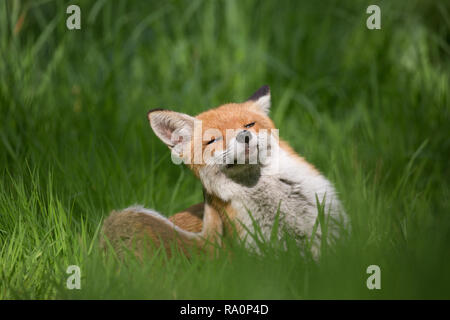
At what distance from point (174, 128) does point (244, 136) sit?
56 centimetres

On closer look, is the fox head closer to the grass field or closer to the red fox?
the red fox

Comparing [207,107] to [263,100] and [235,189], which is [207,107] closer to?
[263,100]

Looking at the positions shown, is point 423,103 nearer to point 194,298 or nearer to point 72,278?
point 194,298

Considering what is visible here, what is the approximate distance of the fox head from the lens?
3285mm

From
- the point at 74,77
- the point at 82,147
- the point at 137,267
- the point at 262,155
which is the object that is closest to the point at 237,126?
the point at 262,155

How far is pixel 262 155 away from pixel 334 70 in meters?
3.29

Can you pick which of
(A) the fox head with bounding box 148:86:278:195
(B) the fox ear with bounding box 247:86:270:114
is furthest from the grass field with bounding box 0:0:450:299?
(B) the fox ear with bounding box 247:86:270:114

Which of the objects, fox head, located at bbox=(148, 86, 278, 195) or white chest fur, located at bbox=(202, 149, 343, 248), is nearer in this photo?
fox head, located at bbox=(148, 86, 278, 195)

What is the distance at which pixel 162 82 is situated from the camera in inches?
242

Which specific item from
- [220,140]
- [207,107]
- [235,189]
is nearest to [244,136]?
[220,140]

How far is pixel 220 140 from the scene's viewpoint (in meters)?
3.37

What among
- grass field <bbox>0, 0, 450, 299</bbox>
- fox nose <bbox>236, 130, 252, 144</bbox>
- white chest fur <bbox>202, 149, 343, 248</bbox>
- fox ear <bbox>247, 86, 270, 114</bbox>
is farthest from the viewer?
fox ear <bbox>247, 86, 270, 114</bbox>

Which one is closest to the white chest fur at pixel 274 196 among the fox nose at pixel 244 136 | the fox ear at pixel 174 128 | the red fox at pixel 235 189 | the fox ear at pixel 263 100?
the red fox at pixel 235 189
